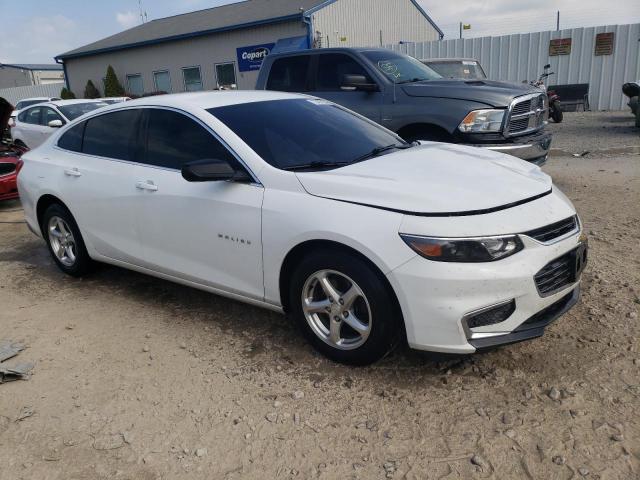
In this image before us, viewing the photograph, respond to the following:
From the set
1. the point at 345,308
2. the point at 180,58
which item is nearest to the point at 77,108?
the point at 345,308

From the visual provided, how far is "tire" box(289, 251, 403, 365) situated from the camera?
2967 millimetres

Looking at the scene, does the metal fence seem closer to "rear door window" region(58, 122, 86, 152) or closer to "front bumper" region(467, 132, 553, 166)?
"rear door window" region(58, 122, 86, 152)

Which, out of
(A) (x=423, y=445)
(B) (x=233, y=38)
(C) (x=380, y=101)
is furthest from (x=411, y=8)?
(A) (x=423, y=445)

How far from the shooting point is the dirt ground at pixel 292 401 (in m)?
2.55

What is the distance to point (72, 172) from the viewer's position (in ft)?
15.3

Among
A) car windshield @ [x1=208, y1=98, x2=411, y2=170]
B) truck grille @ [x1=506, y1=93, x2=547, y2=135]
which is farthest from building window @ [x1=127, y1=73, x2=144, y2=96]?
car windshield @ [x1=208, y1=98, x2=411, y2=170]

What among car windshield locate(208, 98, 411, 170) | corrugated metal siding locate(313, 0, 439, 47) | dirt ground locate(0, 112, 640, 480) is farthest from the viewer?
corrugated metal siding locate(313, 0, 439, 47)

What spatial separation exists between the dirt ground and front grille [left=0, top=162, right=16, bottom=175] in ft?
16.2

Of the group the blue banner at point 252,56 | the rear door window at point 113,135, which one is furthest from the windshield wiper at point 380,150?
the blue banner at point 252,56

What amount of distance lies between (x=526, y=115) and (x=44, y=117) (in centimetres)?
962

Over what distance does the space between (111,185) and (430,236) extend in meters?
2.65

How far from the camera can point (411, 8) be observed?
97.6 feet

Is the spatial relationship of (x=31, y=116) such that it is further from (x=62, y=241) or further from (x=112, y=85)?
(x=112, y=85)

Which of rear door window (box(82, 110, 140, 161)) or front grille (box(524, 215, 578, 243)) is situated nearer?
front grille (box(524, 215, 578, 243))
